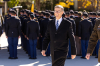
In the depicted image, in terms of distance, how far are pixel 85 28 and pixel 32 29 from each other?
2334mm

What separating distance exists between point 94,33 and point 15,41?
19.1 feet

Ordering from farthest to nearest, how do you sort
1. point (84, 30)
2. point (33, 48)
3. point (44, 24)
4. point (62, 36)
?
point (44, 24) → point (33, 48) → point (84, 30) → point (62, 36)

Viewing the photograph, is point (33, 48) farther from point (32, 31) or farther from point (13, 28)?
point (13, 28)

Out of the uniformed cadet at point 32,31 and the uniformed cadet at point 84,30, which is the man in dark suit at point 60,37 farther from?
the uniformed cadet at point 84,30

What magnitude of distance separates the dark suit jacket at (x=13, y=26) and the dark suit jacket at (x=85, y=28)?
2.76m

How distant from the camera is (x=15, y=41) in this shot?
1000cm

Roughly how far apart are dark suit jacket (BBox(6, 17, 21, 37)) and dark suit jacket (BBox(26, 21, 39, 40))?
0.50 meters

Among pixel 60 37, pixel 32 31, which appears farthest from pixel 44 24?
pixel 60 37

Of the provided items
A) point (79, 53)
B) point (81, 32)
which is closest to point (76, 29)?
point (81, 32)

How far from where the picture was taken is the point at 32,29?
9.82 meters

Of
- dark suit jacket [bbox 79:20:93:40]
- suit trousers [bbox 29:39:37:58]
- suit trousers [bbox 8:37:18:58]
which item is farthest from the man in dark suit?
suit trousers [bbox 8:37:18:58]

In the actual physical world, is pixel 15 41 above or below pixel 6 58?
above

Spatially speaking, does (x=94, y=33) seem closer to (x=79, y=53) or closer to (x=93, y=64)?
(x=93, y=64)

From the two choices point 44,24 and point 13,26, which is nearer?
point 13,26
